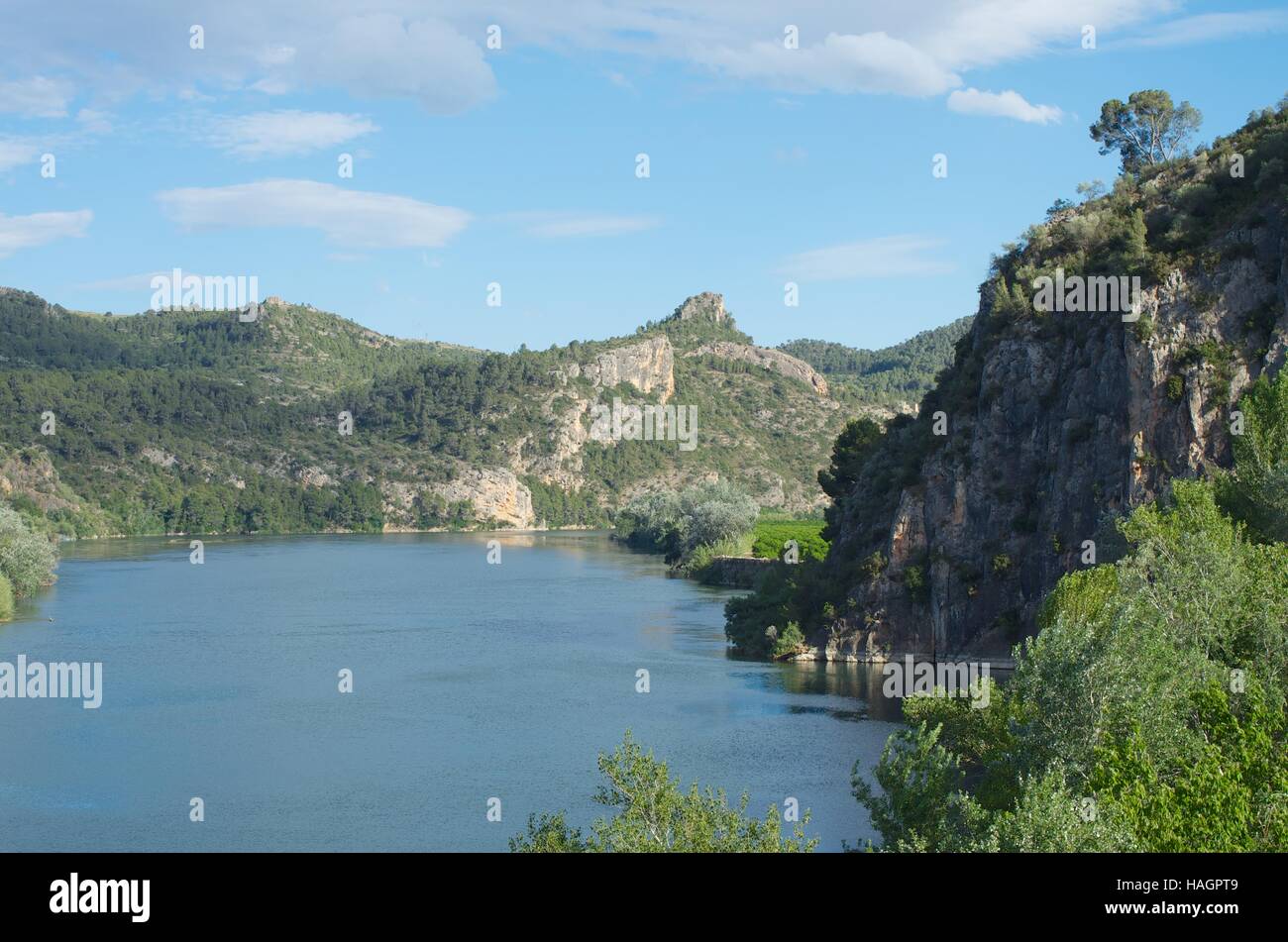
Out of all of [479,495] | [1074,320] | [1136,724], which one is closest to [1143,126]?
[1074,320]

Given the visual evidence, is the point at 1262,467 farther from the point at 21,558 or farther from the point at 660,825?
the point at 21,558

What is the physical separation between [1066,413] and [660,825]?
3595 centimetres

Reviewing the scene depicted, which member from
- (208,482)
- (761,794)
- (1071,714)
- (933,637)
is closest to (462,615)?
(933,637)

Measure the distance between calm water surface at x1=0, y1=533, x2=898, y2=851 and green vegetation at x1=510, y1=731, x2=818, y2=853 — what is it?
8.80 m

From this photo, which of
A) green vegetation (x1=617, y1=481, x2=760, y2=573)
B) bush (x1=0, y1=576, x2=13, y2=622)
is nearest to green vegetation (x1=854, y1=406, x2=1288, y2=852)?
Result: bush (x1=0, y1=576, x2=13, y2=622)

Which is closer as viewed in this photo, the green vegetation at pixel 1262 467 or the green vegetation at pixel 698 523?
the green vegetation at pixel 1262 467

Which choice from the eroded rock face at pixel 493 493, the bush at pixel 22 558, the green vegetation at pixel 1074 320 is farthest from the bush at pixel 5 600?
the eroded rock face at pixel 493 493

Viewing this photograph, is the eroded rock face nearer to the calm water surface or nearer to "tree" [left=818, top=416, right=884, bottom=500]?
the calm water surface

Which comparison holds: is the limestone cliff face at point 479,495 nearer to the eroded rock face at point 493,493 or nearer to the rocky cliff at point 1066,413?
the eroded rock face at point 493,493

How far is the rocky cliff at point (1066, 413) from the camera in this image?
48250mm

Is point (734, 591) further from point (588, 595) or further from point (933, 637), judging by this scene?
point (933, 637)

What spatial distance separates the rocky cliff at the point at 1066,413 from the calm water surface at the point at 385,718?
4.82 metres

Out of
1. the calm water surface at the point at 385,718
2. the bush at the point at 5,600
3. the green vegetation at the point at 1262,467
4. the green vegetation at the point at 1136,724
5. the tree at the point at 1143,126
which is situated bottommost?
the calm water surface at the point at 385,718

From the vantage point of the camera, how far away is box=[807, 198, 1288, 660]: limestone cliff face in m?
48.0
